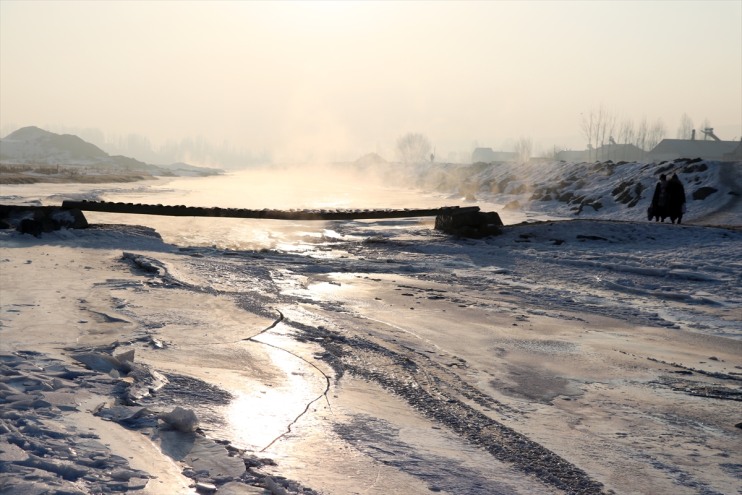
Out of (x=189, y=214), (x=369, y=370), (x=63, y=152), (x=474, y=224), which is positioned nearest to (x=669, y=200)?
(x=474, y=224)

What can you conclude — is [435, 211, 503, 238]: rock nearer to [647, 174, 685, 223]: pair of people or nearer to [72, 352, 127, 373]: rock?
[647, 174, 685, 223]: pair of people

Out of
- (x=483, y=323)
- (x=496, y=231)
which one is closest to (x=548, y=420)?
(x=483, y=323)

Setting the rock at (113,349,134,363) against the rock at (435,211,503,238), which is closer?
the rock at (113,349,134,363)

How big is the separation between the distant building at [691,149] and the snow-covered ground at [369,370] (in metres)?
83.2

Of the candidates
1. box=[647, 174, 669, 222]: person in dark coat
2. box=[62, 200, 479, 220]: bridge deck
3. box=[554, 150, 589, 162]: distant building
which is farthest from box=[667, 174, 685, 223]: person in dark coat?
box=[554, 150, 589, 162]: distant building

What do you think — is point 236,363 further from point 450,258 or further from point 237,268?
point 450,258

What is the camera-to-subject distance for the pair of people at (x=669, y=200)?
17.8m

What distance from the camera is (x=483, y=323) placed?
799 cm

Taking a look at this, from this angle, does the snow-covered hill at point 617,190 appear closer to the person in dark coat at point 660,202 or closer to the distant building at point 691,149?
the person in dark coat at point 660,202

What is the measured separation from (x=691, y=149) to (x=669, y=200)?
7934cm

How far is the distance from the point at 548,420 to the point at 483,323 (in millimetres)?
3266

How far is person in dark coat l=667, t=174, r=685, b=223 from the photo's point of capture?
1777 cm

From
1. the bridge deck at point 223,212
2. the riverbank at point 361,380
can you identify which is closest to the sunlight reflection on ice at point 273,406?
the riverbank at point 361,380

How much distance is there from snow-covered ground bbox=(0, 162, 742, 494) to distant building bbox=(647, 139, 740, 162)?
3277 inches
